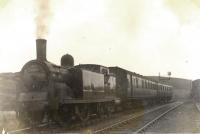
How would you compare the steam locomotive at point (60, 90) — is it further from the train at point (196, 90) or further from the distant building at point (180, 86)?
the distant building at point (180, 86)

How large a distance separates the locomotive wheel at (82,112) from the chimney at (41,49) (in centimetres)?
331

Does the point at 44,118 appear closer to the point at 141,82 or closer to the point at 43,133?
the point at 43,133

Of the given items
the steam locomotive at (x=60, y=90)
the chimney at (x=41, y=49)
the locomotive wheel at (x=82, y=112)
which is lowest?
the locomotive wheel at (x=82, y=112)

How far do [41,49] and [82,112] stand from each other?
444 centimetres

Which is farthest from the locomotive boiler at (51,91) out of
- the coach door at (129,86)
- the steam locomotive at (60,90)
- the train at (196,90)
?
the train at (196,90)

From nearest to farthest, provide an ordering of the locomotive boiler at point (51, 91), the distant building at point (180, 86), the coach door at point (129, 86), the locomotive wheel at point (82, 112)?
1. the locomotive boiler at point (51, 91)
2. the locomotive wheel at point (82, 112)
3. the coach door at point (129, 86)
4. the distant building at point (180, 86)

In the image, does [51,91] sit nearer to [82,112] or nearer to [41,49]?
[41,49]

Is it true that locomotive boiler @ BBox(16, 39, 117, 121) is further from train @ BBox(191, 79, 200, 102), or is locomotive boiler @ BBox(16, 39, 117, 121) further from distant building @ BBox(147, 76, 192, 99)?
distant building @ BBox(147, 76, 192, 99)

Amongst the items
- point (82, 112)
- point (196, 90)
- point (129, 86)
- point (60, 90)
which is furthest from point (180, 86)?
point (60, 90)

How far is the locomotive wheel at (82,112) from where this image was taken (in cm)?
2007

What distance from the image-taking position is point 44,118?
1819 cm

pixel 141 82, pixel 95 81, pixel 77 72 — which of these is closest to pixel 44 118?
pixel 77 72

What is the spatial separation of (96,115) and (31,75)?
22.5 ft

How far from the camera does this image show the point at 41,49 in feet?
59.2
